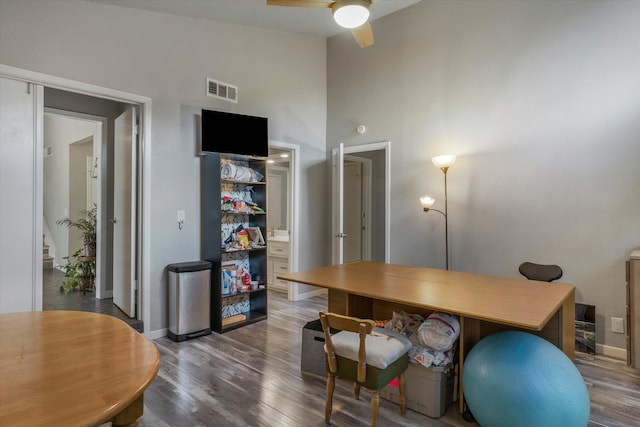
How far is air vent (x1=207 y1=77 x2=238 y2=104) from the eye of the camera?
3797 mm

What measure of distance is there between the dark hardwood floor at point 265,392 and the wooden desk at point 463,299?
0.51m

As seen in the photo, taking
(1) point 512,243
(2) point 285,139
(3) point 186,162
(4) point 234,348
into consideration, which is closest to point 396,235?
(1) point 512,243

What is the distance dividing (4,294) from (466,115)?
4519 millimetres

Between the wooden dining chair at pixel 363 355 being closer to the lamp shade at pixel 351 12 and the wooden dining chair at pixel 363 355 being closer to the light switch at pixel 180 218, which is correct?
the lamp shade at pixel 351 12

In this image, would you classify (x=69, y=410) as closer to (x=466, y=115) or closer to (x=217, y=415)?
(x=217, y=415)

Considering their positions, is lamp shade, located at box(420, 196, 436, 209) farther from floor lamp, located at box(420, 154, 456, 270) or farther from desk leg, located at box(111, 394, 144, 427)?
desk leg, located at box(111, 394, 144, 427)

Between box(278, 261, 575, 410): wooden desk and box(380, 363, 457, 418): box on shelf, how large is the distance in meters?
0.16

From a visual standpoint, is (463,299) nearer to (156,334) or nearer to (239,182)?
(239,182)

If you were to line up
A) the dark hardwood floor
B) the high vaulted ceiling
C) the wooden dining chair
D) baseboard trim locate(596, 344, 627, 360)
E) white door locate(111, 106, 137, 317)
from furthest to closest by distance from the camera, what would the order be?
white door locate(111, 106, 137, 317)
the high vaulted ceiling
baseboard trim locate(596, 344, 627, 360)
the dark hardwood floor
the wooden dining chair

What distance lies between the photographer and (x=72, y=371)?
3.03ft

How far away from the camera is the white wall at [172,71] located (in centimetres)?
279

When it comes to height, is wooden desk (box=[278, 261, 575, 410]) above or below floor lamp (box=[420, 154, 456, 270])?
below

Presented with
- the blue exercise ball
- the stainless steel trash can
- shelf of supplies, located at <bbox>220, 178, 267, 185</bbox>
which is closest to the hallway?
the stainless steel trash can

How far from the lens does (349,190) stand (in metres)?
5.98
